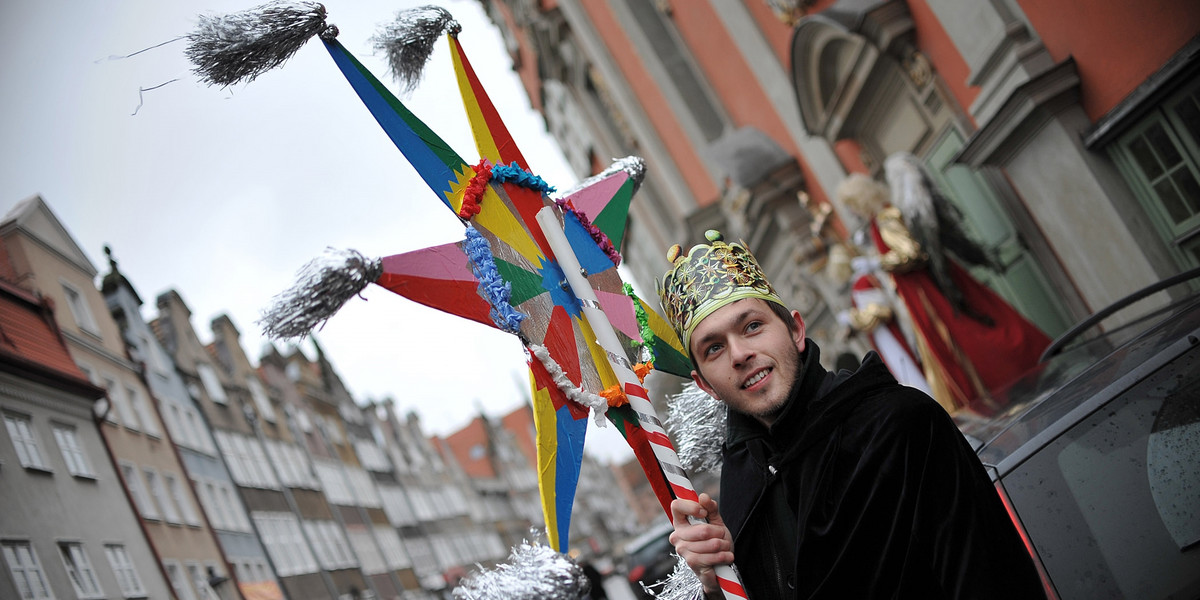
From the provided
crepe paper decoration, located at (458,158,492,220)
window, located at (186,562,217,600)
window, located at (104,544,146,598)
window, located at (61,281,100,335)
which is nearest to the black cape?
crepe paper decoration, located at (458,158,492,220)

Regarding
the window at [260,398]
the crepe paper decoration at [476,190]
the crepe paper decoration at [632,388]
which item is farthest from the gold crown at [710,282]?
the window at [260,398]

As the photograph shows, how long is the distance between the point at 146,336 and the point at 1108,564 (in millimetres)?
30950

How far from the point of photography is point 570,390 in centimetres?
298

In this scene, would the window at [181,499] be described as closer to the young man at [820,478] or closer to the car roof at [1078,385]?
the car roof at [1078,385]

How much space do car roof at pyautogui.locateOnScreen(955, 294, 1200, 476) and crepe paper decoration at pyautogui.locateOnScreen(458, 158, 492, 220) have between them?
1927 mm

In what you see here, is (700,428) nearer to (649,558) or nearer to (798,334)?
(798,334)

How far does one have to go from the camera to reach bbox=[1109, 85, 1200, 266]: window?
254 inches

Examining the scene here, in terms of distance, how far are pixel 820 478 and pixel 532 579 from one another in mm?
792

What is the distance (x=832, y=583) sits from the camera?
249 centimetres

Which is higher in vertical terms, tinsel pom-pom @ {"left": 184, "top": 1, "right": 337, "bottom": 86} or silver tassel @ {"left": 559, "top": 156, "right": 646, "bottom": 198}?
tinsel pom-pom @ {"left": 184, "top": 1, "right": 337, "bottom": 86}

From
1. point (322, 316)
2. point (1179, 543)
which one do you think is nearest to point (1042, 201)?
point (1179, 543)

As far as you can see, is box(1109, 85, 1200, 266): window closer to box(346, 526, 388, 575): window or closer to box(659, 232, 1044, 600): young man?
box(659, 232, 1044, 600): young man

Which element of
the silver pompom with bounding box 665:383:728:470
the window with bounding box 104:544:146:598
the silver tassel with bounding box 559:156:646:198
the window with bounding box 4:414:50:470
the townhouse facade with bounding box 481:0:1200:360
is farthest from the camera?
the window with bounding box 104:544:146:598

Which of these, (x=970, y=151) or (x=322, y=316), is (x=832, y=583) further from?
(x=970, y=151)
